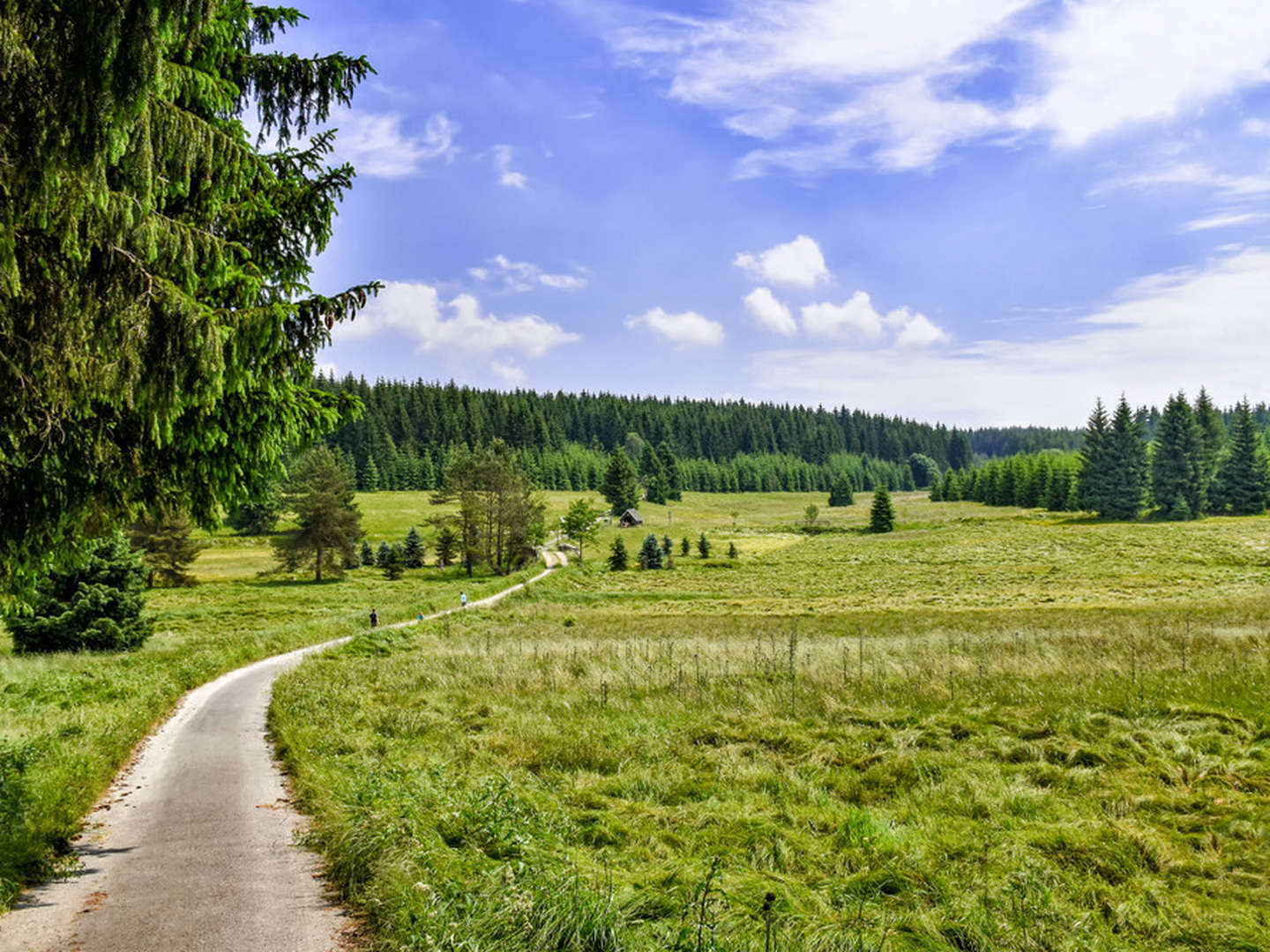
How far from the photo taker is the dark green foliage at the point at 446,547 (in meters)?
72.6

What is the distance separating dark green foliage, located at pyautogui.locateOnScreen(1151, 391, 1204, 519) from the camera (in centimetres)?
8619

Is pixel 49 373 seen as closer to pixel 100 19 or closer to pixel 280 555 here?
pixel 100 19

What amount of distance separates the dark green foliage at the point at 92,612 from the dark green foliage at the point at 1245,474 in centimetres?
10588

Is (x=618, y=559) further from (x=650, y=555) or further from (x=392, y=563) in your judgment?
(x=392, y=563)

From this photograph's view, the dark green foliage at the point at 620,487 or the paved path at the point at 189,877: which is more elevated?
the dark green foliage at the point at 620,487

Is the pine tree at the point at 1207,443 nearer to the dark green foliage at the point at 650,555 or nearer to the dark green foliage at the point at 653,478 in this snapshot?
the dark green foliage at the point at 650,555

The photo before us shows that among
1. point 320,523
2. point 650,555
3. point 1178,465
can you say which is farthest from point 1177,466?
point 320,523

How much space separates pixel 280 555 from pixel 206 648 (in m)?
42.9

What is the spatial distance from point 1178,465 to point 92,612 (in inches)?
4112

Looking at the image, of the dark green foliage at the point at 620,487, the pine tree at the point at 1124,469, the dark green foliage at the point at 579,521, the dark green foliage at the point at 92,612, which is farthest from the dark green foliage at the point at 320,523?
the pine tree at the point at 1124,469

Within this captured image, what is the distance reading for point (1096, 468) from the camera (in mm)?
91625

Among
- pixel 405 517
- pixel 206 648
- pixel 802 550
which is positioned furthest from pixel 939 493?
pixel 206 648

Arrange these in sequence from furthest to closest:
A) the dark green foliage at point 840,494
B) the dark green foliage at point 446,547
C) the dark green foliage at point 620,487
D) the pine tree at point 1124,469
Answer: the dark green foliage at point 840,494 < the dark green foliage at point 620,487 < the pine tree at point 1124,469 < the dark green foliage at point 446,547

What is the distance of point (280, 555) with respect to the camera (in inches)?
2574
